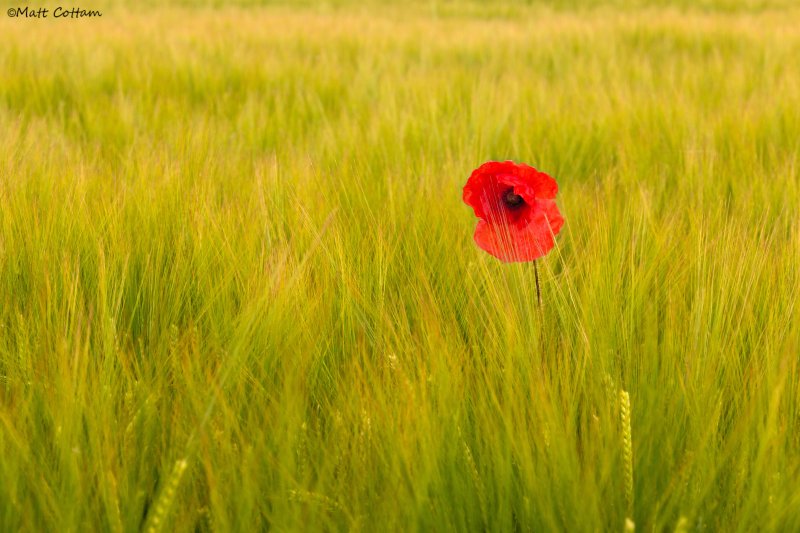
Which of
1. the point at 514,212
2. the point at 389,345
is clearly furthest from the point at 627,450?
the point at 514,212

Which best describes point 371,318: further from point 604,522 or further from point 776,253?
point 776,253

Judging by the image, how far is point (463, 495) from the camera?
1.70ft

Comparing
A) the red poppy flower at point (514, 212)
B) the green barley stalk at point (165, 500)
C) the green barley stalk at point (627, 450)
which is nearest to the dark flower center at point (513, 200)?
the red poppy flower at point (514, 212)

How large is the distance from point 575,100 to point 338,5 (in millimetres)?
4616

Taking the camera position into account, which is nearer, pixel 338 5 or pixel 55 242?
pixel 55 242

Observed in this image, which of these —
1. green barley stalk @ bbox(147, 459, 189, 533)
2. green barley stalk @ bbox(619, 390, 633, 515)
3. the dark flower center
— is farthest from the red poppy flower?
green barley stalk @ bbox(147, 459, 189, 533)

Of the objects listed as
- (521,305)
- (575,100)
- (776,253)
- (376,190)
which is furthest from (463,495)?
(575,100)

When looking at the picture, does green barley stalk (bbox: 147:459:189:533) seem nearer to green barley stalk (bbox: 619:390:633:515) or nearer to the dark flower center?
green barley stalk (bbox: 619:390:633:515)

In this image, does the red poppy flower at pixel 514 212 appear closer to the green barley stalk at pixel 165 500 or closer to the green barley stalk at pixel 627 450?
the green barley stalk at pixel 627 450

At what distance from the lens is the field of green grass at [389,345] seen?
509 mm

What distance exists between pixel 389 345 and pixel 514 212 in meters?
0.21

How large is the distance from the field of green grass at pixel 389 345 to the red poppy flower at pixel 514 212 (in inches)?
1.1

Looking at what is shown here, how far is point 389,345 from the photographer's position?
2.05 feet

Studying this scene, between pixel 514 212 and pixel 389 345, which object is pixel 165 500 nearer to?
pixel 389 345
